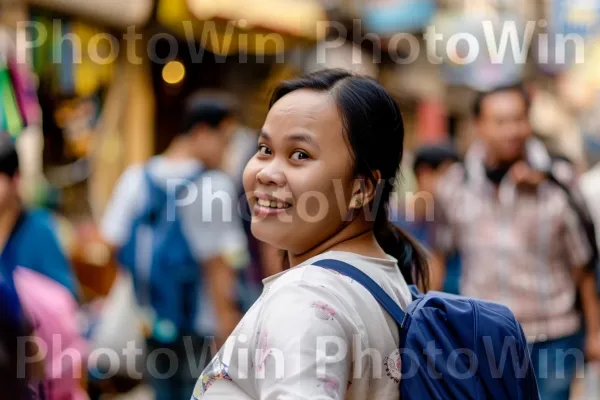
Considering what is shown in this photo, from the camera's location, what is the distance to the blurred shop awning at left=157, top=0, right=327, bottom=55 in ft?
33.8

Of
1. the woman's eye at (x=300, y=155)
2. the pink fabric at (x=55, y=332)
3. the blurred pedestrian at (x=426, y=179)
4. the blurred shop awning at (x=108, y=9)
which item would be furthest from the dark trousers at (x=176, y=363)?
the blurred shop awning at (x=108, y=9)

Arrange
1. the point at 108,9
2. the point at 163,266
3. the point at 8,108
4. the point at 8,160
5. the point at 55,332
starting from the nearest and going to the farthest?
1. the point at 55,332
2. the point at 8,160
3. the point at 163,266
4. the point at 8,108
5. the point at 108,9

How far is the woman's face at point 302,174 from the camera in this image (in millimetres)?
2115

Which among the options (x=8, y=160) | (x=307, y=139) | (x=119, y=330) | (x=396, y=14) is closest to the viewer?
(x=307, y=139)

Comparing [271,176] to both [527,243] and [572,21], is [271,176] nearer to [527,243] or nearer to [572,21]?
[527,243]

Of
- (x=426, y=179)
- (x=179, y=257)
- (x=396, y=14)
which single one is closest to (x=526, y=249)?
(x=179, y=257)

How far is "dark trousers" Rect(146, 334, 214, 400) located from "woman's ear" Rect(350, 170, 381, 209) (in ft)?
10.7

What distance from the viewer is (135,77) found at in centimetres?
1086

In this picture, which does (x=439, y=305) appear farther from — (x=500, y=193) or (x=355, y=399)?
(x=500, y=193)

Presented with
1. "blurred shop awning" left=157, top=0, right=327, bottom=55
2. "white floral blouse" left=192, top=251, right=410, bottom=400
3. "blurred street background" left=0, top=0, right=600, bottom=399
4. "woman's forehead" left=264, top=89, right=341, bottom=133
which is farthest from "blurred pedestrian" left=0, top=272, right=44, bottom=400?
"blurred shop awning" left=157, top=0, right=327, bottom=55

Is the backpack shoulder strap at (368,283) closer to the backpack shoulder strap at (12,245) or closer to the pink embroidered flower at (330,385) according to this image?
the pink embroidered flower at (330,385)

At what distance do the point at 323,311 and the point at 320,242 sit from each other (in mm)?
331

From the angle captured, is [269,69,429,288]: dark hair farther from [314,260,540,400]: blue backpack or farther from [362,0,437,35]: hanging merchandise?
[362,0,437,35]: hanging merchandise

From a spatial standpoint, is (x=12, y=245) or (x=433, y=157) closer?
(x=12, y=245)
